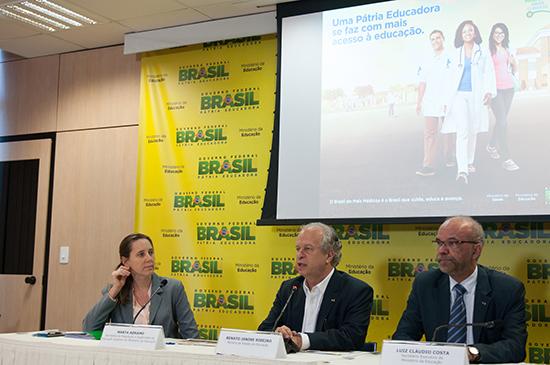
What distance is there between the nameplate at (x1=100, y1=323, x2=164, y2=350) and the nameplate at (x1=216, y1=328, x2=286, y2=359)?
0.25 meters

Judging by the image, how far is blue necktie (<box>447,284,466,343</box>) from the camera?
109 inches

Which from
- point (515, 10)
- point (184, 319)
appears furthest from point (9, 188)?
point (515, 10)

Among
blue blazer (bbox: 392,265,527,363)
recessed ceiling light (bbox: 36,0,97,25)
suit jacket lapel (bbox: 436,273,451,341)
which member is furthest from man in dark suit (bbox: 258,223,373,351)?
recessed ceiling light (bbox: 36,0,97,25)

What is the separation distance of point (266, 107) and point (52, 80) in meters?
1.95

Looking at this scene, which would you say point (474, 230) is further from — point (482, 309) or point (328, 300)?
point (328, 300)

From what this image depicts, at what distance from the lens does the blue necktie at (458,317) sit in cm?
277

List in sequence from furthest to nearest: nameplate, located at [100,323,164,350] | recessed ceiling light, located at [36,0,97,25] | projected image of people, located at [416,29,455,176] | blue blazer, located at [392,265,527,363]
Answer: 1. recessed ceiling light, located at [36,0,97,25]
2. projected image of people, located at [416,29,455,176]
3. blue blazer, located at [392,265,527,363]
4. nameplate, located at [100,323,164,350]

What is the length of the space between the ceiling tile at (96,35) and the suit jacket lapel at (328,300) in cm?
260

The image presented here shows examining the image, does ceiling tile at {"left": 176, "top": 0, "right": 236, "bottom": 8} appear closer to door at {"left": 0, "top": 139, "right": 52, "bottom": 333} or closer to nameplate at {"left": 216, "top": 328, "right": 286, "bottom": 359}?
door at {"left": 0, "top": 139, "right": 52, "bottom": 333}

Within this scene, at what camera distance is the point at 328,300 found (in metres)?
3.09

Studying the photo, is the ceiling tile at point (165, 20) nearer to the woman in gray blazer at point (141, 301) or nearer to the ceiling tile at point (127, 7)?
the ceiling tile at point (127, 7)

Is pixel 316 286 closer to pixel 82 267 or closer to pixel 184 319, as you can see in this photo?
pixel 184 319

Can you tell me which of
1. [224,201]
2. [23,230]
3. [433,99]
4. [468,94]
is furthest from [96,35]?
[468,94]

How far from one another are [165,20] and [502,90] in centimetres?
225
